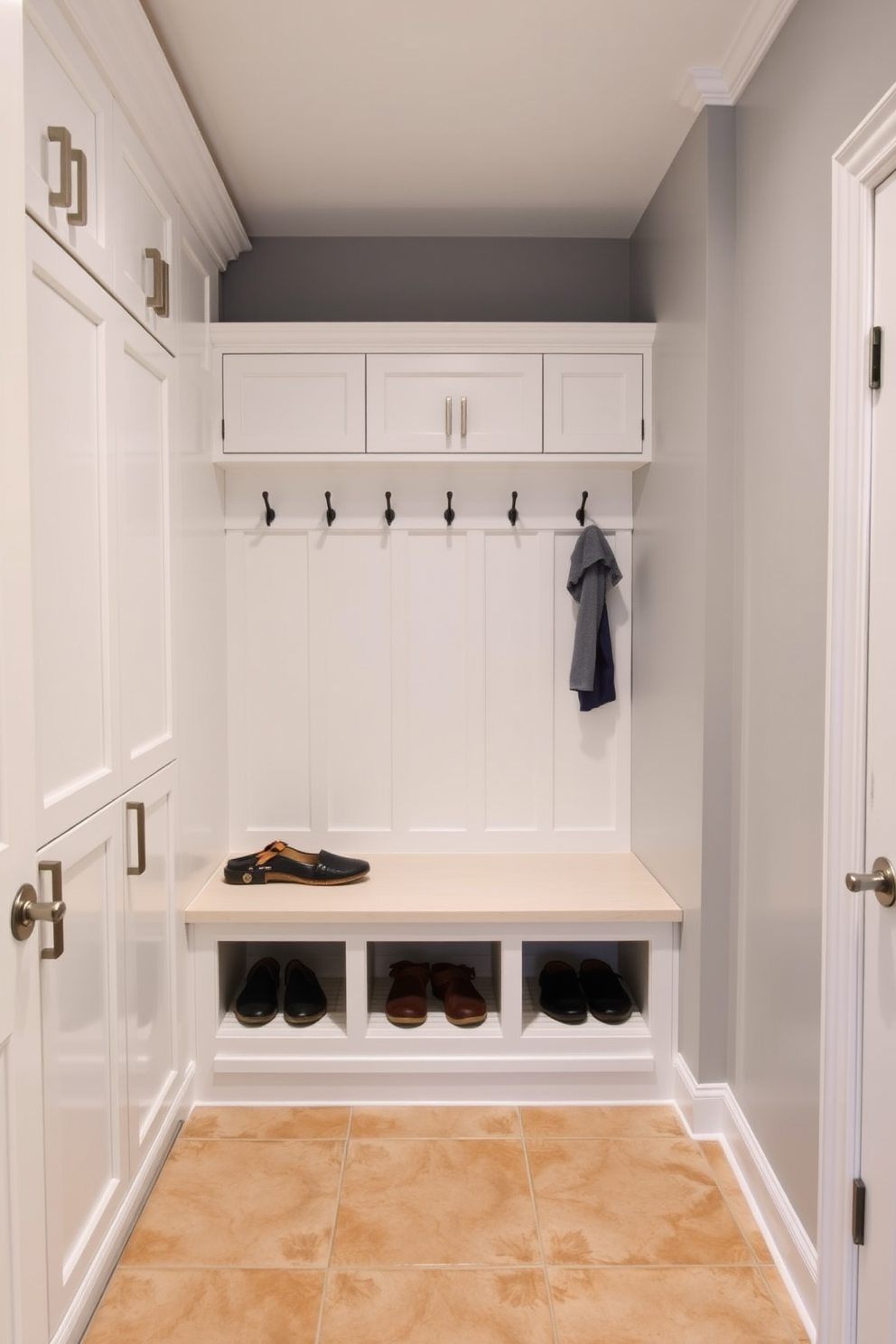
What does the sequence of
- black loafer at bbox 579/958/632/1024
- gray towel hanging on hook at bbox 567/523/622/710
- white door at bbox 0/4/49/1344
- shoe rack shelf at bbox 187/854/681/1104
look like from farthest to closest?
gray towel hanging on hook at bbox 567/523/622/710, black loafer at bbox 579/958/632/1024, shoe rack shelf at bbox 187/854/681/1104, white door at bbox 0/4/49/1344

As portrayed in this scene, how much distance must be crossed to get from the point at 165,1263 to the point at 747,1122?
4.34 ft

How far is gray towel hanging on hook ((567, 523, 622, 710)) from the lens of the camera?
9.12 feet

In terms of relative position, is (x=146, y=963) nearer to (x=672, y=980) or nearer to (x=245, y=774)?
(x=245, y=774)

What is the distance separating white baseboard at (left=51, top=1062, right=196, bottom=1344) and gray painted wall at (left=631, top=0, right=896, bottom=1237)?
1346 millimetres

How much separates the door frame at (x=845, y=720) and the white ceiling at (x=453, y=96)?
67cm

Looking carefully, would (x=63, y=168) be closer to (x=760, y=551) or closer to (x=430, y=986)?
(x=760, y=551)

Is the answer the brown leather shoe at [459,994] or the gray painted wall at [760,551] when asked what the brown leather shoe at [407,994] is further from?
the gray painted wall at [760,551]

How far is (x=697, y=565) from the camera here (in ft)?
7.32

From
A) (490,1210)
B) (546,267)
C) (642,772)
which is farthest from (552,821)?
(546,267)

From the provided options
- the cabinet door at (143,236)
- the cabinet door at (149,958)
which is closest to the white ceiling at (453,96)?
the cabinet door at (143,236)

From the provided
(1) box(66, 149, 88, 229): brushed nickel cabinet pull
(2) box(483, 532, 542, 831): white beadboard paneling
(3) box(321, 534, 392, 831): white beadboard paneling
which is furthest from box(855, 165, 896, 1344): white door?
(3) box(321, 534, 392, 831): white beadboard paneling

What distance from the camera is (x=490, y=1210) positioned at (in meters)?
2.00

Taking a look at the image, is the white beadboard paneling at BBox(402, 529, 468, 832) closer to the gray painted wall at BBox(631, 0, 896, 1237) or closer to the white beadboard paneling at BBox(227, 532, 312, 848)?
the white beadboard paneling at BBox(227, 532, 312, 848)

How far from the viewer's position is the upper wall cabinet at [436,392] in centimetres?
267
